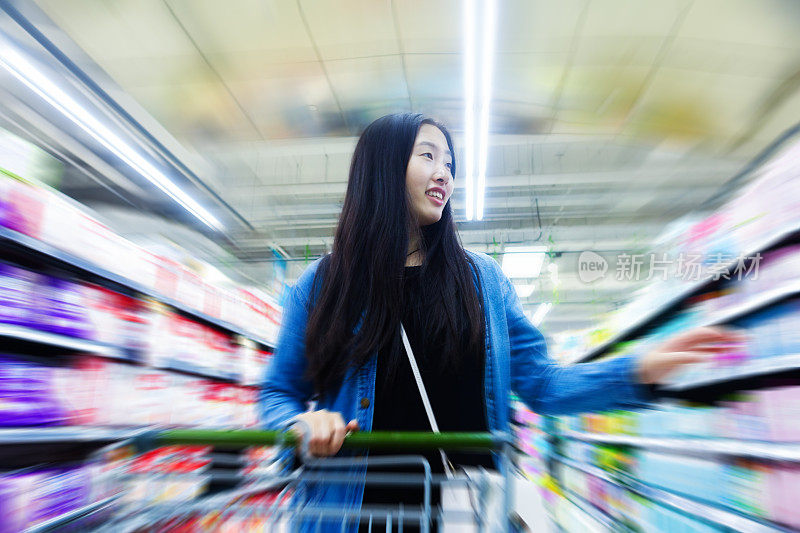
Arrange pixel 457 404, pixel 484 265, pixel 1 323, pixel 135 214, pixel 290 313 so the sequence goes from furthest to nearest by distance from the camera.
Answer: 1. pixel 135 214
2. pixel 1 323
3. pixel 484 265
4. pixel 290 313
5. pixel 457 404

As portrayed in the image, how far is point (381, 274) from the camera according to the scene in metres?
1.24

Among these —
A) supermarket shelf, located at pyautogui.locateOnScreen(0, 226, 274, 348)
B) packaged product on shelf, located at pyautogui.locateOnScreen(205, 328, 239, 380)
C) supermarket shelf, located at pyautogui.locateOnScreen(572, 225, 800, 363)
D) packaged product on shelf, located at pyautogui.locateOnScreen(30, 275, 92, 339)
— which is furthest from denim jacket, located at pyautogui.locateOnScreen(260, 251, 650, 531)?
packaged product on shelf, located at pyautogui.locateOnScreen(205, 328, 239, 380)

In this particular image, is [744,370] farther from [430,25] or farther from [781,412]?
[430,25]

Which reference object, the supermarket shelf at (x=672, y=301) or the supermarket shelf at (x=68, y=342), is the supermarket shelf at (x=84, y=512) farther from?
the supermarket shelf at (x=672, y=301)

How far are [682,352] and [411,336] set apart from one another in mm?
558

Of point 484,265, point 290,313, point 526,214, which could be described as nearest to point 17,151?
point 290,313

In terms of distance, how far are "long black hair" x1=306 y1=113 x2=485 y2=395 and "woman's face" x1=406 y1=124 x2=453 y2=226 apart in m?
0.02

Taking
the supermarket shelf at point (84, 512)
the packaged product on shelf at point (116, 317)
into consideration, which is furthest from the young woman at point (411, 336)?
the packaged product on shelf at point (116, 317)

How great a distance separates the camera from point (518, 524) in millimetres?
849

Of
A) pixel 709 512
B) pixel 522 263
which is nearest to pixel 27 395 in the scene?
pixel 709 512

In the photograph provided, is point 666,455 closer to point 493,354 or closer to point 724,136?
point 493,354

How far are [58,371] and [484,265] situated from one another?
5.94 ft

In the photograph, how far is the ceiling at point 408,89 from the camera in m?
4.24

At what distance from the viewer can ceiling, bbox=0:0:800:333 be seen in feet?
13.9
